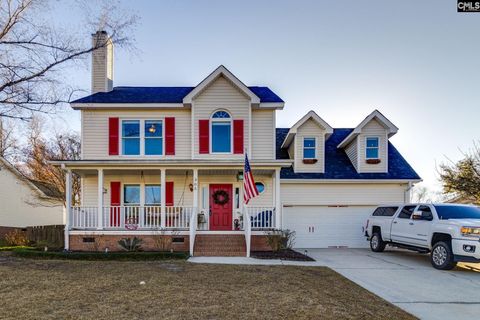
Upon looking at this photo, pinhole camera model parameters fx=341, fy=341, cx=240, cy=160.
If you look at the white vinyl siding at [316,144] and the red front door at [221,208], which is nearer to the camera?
the red front door at [221,208]

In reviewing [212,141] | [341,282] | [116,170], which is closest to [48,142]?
[116,170]

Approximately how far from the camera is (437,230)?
987cm

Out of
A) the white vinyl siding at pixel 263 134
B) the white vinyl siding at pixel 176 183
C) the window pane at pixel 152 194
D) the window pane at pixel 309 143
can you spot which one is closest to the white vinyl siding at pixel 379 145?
the window pane at pixel 309 143

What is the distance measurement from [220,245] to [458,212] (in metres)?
7.77

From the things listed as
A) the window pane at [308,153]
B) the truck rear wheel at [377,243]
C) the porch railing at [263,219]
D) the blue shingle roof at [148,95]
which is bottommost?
the truck rear wheel at [377,243]

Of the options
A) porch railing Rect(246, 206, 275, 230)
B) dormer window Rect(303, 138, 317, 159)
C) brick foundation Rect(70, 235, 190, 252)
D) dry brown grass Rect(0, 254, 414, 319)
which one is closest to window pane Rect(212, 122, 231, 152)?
porch railing Rect(246, 206, 275, 230)

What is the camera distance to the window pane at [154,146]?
1492 cm

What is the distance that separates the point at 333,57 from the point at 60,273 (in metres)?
12.5

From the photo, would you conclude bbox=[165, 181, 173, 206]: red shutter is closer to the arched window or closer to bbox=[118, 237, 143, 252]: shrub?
the arched window

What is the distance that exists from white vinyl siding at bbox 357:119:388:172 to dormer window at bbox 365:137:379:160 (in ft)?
0.42

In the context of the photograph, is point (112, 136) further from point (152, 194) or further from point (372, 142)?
point (372, 142)

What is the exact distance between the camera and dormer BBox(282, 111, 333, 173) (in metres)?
15.6

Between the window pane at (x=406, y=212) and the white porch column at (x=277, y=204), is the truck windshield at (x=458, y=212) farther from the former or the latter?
the white porch column at (x=277, y=204)

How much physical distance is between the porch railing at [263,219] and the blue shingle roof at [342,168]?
241cm
